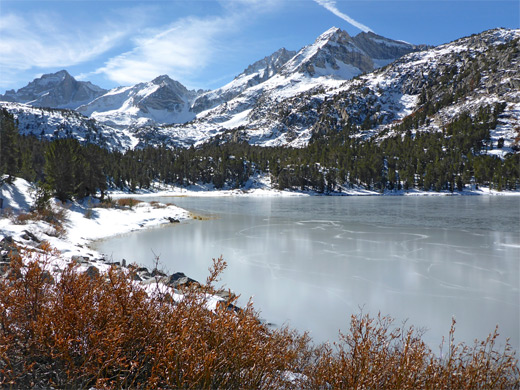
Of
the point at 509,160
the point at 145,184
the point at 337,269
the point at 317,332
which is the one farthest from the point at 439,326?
the point at 509,160

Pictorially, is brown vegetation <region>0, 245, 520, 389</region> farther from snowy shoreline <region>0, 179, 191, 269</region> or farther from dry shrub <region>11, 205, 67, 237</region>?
dry shrub <region>11, 205, 67, 237</region>

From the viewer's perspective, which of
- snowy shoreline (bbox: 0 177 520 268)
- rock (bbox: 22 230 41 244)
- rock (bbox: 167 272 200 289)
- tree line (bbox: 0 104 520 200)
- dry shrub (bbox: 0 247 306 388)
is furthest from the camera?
tree line (bbox: 0 104 520 200)

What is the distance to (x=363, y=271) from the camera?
1407 cm

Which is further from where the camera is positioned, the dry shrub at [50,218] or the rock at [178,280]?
the dry shrub at [50,218]

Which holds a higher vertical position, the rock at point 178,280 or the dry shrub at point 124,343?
the dry shrub at point 124,343

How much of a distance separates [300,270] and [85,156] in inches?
2005

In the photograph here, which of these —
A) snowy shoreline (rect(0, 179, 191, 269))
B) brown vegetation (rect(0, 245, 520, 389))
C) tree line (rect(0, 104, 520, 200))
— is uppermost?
tree line (rect(0, 104, 520, 200))

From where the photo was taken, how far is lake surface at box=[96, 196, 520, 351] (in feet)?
30.2

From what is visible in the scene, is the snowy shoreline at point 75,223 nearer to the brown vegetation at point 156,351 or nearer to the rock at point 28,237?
the rock at point 28,237

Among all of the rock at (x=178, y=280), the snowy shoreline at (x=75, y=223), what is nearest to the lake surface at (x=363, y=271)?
the rock at (x=178, y=280)

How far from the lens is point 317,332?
820cm

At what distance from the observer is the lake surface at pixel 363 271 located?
363 inches

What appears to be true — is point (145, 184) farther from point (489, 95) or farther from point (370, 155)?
point (489, 95)

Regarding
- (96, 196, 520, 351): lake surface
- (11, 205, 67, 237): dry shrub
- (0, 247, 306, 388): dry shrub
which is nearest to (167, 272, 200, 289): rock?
Result: (96, 196, 520, 351): lake surface
